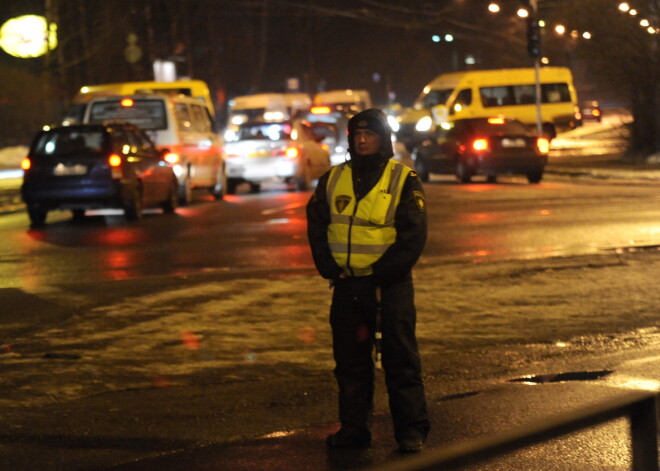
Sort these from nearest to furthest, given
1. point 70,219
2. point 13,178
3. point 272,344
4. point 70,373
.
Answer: point 70,373 < point 272,344 < point 70,219 < point 13,178

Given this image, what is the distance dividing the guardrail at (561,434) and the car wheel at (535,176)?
76.1ft

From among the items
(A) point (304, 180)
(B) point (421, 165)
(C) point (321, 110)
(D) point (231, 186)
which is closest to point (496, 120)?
(B) point (421, 165)

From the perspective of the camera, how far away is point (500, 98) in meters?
39.9

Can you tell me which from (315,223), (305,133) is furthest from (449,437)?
(305,133)

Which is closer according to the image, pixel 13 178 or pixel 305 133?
pixel 305 133

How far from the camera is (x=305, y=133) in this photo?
27.2m

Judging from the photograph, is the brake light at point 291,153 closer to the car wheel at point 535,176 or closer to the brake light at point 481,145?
the brake light at point 481,145

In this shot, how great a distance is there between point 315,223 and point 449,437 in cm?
136

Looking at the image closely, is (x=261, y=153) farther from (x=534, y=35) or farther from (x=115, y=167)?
(x=534, y=35)

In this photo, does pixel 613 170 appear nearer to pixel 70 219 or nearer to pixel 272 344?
pixel 70 219

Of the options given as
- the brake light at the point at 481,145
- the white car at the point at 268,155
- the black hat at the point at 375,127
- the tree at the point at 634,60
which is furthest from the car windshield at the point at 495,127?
the black hat at the point at 375,127

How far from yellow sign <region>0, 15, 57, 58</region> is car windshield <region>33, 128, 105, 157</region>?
52.4 feet

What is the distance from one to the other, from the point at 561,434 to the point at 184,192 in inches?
778

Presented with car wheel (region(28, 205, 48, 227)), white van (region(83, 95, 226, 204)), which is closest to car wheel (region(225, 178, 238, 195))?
white van (region(83, 95, 226, 204))
